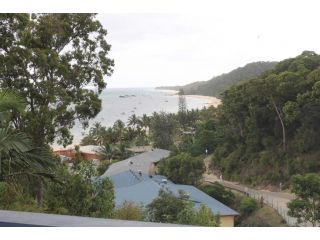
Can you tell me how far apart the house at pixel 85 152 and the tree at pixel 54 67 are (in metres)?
0.11

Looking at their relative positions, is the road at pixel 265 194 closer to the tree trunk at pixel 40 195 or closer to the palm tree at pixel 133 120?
the palm tree at pixel 133 120

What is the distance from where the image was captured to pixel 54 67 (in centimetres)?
433

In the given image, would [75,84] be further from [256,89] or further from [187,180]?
[256,89]

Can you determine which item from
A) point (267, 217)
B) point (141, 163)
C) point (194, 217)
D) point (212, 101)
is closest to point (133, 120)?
point (141, 163)

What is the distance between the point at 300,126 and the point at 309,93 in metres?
0.36

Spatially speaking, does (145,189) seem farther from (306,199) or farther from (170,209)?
(306,199)

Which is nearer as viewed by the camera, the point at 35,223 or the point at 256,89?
the point at 35,223

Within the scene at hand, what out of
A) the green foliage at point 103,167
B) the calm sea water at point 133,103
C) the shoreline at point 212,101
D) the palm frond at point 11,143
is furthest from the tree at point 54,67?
the palm frond at point 11,143

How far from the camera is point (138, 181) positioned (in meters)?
4.50

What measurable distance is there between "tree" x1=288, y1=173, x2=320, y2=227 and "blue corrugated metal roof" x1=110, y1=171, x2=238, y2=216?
0.65m

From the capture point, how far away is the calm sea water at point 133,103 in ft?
12.6

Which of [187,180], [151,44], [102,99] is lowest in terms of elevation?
[187,180]
